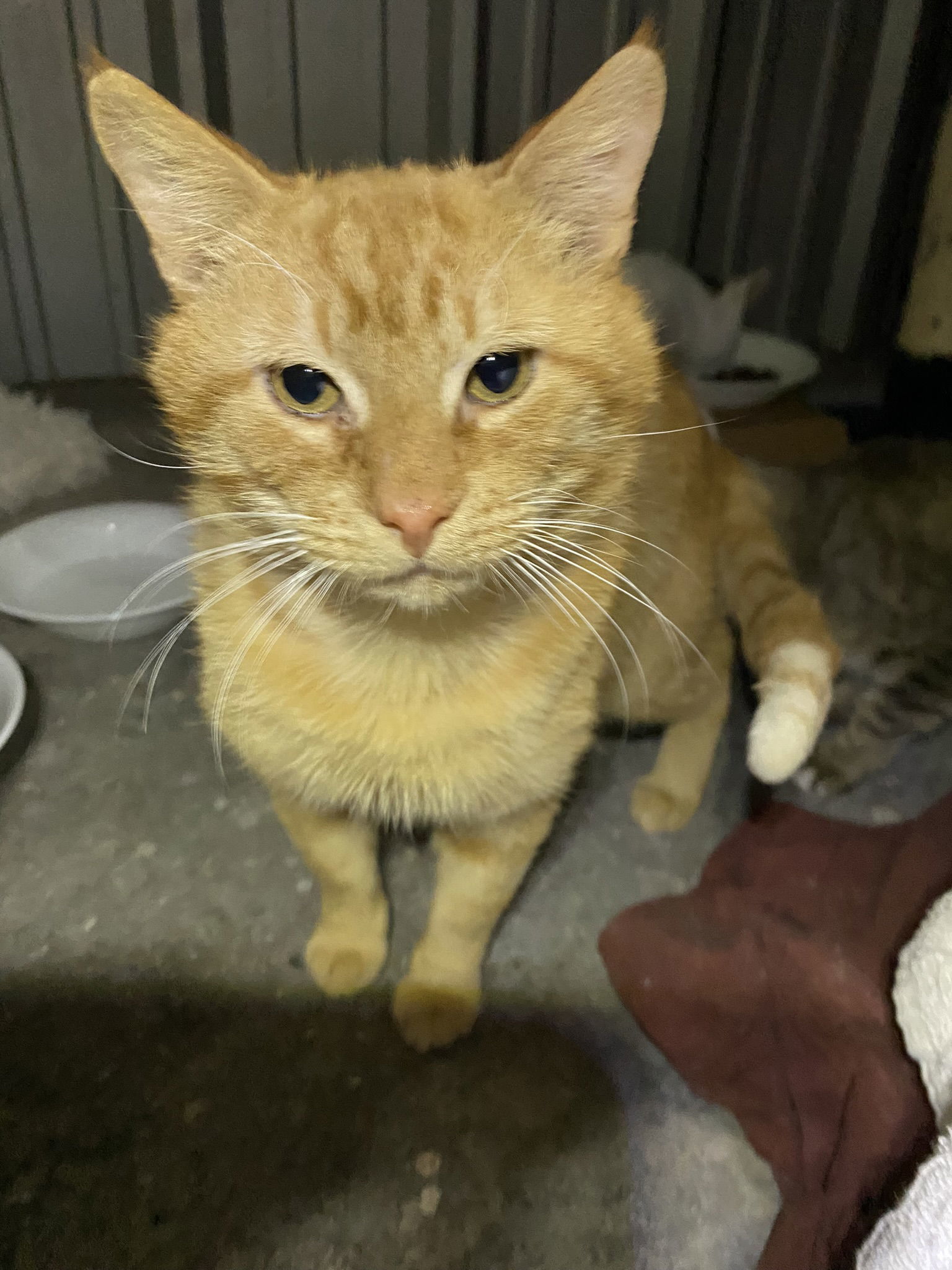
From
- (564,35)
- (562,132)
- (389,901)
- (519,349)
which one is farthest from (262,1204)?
(564,35)

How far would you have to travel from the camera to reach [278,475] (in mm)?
656

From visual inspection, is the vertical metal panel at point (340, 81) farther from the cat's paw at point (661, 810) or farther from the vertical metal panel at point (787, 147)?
the cat's paw at point (661, 810)

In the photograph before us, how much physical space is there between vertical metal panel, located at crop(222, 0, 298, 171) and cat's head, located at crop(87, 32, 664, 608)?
3.67 feet

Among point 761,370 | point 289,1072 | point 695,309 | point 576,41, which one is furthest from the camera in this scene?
point 761,370

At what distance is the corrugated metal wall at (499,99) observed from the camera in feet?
4.84

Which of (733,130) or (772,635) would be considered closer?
(772,635)

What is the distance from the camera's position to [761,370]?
5.98 ft

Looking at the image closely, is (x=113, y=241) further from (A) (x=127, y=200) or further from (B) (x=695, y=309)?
(B) (x=695, y=309)

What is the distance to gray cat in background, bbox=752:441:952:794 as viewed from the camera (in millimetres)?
1289

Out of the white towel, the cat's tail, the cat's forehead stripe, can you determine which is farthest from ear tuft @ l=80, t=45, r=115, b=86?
the white towel

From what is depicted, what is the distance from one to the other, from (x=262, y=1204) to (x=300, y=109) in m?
1.81

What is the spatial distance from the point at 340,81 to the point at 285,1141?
177 cm

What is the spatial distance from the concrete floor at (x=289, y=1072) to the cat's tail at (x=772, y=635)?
0.34m

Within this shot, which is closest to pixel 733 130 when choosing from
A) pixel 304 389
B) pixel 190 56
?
pixel 190 56
